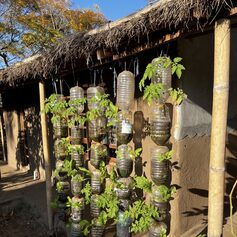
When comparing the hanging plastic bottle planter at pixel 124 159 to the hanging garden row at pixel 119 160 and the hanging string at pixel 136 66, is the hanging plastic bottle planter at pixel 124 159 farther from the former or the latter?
the hanging string at pixel 136 66

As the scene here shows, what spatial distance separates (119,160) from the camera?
3.59 meters

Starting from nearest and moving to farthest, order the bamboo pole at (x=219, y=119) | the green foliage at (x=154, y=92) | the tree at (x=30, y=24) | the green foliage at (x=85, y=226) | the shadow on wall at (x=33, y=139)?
the bamboo pole at (x=219, y=119) < the green foliage at (x=154, y=92) < the green foliage at (x=85, y=226) < the shadow on wall at (x=33, y=139) < the tree at (x=30, y=24)

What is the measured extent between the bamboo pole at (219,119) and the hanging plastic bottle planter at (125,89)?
4.31ft

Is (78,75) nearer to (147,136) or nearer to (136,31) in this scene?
(147,136)

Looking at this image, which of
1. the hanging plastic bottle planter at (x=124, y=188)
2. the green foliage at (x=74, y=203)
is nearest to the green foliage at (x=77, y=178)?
the green foliage at (x=74, y=203)

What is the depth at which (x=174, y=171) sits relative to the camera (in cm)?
385

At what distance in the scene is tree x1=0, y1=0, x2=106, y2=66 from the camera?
54.4 feet

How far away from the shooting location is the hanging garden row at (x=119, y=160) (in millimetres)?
3137

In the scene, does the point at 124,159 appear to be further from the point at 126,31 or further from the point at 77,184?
the point at 126,31

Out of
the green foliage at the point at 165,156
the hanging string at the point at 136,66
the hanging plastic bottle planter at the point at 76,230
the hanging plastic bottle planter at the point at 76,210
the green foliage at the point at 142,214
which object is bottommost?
the hanging plastic bottle planter at the point at 76,230

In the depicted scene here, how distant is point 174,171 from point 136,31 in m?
2.06

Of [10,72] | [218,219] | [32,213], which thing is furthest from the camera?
[32,213]

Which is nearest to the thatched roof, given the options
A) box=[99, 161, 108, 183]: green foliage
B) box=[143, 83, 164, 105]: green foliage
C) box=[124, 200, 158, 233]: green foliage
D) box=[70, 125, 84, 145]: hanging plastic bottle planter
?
box=[143, 83, 164, 105]: green foliage

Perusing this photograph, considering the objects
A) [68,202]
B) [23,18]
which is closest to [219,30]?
[68,202]
